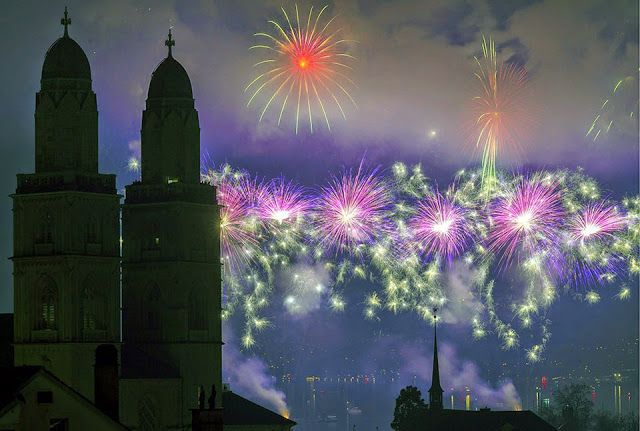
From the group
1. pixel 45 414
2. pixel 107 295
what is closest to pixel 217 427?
pixel 45 414

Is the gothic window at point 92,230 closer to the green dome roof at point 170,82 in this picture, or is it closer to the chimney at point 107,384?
the green dome roof at point 170,82

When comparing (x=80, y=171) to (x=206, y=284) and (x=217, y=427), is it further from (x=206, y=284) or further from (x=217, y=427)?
(x=217, y=427)

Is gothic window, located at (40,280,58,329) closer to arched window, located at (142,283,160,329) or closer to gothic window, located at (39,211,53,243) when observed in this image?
gothic window, located at (39,211,53,243)

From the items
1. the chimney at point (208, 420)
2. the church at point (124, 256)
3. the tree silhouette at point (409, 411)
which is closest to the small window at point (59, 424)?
the chimney at point (208, 420)

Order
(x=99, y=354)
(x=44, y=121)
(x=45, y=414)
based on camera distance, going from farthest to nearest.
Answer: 1. (x=44, y=121)
2. (x=99, y=354)
3. (x=45, y=414)

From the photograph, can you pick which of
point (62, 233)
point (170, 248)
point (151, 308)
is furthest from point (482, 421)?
point (62, 233)

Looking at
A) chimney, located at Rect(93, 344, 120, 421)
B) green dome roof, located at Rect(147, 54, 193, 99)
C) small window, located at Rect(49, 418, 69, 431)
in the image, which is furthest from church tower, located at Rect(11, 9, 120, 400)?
small window, located at Rect(49, 418, 69, 431)
